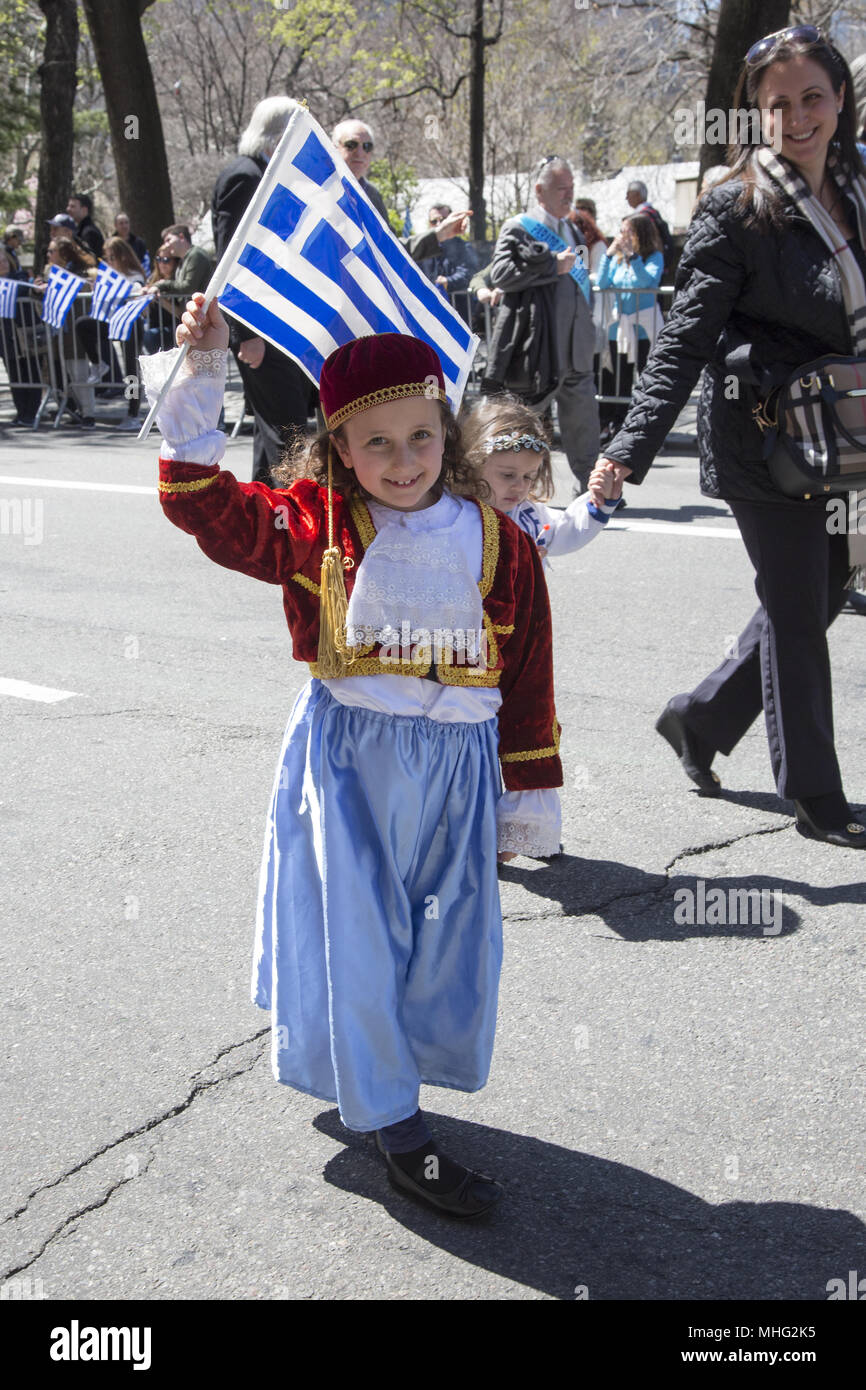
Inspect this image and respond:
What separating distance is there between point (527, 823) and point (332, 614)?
0.54m

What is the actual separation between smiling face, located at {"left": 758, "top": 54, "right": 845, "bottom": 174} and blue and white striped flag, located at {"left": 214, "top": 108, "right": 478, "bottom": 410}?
1.35 metres

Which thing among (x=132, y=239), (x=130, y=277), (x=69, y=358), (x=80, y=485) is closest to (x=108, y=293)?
(x=130, y=277)

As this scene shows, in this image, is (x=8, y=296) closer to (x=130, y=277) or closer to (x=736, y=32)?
(x=130, y=277)

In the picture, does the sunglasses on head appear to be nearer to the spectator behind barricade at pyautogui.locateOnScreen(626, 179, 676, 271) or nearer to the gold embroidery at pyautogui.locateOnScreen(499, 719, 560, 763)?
the gold embroidery at pyautogui.locateOnScreen(499, 719, 560, 763)

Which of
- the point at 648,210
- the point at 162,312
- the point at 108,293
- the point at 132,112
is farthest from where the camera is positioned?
the point at 132,112

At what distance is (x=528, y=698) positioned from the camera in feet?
9.20

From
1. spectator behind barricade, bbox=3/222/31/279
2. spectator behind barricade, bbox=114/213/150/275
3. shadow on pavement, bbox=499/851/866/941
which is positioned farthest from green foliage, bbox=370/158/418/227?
shadow on pavement, bbox=499/851/866/941

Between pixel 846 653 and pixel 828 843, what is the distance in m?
1.97

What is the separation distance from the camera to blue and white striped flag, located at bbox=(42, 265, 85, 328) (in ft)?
46.6

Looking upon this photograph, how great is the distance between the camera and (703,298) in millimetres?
3928

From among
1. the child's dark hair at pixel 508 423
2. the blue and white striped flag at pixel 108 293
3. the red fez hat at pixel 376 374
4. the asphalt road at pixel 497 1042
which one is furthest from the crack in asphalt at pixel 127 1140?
the blue and white striped flag at pixel 108 293

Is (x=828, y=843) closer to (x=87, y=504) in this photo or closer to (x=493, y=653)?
(x=493, y=653)

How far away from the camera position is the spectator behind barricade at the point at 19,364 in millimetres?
14617
